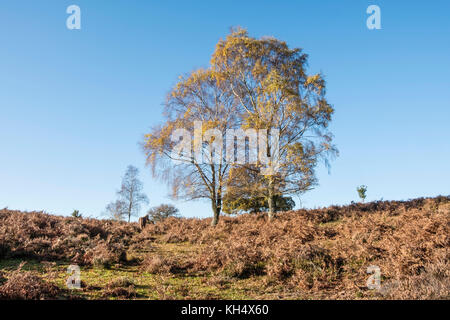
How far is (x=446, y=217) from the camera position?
12789 mm

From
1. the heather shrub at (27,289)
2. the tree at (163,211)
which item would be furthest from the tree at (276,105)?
the tree at (163,211)

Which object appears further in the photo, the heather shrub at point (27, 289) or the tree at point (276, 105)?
the tree at point (276, 105)

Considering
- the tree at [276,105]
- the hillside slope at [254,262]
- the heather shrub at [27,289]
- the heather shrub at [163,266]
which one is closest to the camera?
the heather shrub at [27,289]

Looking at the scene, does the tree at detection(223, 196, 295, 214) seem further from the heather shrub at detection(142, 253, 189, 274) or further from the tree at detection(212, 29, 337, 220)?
the heather shrub at detection(142, 253, 189, 274)

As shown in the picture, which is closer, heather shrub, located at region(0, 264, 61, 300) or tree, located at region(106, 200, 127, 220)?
heather shrub, located at region(0, 264, 61, 300)

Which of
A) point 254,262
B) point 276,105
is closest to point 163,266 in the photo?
point 254,262

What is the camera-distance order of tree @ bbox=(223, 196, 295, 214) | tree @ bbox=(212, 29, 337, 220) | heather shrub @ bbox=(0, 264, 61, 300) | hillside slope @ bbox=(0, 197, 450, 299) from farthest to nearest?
tree @ bbox=(223, 196, 295, 214), tree @ bbox=(212, 29, 337, 220), hillside slope @ bbox=(0, 197, 450, 299), heather shrub @ bbox=(0, 264, 61, 300)

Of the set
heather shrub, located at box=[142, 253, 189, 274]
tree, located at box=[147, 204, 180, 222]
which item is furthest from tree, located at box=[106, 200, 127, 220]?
heather shrub, located at box=[142, 253, 189, 274]

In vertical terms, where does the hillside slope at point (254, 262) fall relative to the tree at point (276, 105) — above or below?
below

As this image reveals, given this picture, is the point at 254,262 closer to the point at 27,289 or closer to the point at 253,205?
the point at 27,289

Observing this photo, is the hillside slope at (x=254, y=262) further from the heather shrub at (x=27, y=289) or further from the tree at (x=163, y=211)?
the tree at (x=163, y=211)

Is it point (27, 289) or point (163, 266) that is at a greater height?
point (27, 289)

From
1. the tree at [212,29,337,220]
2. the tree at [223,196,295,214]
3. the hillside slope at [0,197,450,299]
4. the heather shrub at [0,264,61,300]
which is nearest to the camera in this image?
the heather shrub at [0,264,61,300]
